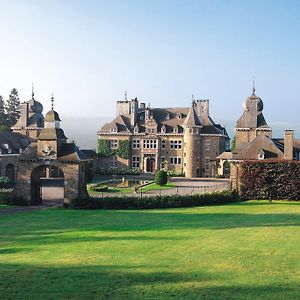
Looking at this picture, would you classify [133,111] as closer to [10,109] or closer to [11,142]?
[11,142]

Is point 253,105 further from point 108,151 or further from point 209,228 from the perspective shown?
point 209,228

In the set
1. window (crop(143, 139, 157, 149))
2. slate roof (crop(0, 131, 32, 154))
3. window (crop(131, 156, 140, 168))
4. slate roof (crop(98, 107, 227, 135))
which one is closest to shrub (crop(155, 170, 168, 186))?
slate roof (crop(98, 107, 227, 135))

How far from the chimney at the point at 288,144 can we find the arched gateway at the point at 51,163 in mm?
19389

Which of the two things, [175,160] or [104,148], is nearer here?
[175,160]

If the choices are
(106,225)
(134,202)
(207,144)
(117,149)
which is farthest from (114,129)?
(106,225)

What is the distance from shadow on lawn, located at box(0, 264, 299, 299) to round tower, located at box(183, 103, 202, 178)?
53.0 m

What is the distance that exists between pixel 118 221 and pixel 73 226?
3.10 metres

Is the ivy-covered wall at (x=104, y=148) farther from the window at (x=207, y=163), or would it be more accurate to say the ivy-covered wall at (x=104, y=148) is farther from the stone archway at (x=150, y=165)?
the window at (x=207, y=163)

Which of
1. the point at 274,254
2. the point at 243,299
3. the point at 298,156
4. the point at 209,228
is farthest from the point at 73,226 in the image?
the point at 298,156

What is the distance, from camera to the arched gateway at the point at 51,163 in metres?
37.0

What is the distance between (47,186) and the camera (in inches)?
2048

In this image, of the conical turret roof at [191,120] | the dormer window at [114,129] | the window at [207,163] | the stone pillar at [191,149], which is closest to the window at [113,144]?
the dormer window at [114,129]

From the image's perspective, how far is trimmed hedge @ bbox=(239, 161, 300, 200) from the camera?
4181cm

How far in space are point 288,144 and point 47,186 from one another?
26.6 m
